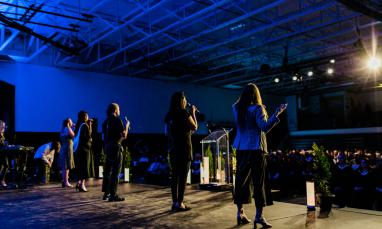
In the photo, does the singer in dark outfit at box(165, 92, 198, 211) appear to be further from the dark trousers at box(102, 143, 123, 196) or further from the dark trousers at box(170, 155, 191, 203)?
the dark trousers at box(102, 143, 123, 196)

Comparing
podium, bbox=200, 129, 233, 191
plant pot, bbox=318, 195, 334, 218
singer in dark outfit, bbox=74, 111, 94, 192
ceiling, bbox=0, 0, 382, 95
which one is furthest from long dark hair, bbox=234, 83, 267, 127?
ceiling, bbox=0, 0, 382, 95

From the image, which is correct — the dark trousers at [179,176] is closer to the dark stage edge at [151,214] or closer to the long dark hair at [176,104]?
the dark stage edge at [151,214]

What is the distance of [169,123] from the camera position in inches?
171

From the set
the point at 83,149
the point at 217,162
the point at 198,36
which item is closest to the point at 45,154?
the point at 83,149

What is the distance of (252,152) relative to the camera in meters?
3.35

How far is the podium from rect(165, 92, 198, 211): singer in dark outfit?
6.51 ft

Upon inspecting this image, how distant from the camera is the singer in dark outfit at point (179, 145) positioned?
4219 millimetres

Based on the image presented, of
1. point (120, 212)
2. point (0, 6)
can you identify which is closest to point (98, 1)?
point (0, 6)

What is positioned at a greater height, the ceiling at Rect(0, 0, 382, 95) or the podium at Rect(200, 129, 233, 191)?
the ceiling at Rect(0, 0, 382, 95)

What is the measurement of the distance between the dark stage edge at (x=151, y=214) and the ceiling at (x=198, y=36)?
15.9 ft

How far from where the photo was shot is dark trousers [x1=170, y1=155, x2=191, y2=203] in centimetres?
419

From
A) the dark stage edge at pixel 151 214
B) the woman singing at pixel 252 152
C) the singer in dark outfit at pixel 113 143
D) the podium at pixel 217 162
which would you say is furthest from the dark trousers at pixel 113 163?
the woman singing at pixel 252 152

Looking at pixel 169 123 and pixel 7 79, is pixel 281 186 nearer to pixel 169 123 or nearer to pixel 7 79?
pixel 169 123

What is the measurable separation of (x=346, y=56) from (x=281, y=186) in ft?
23.0
